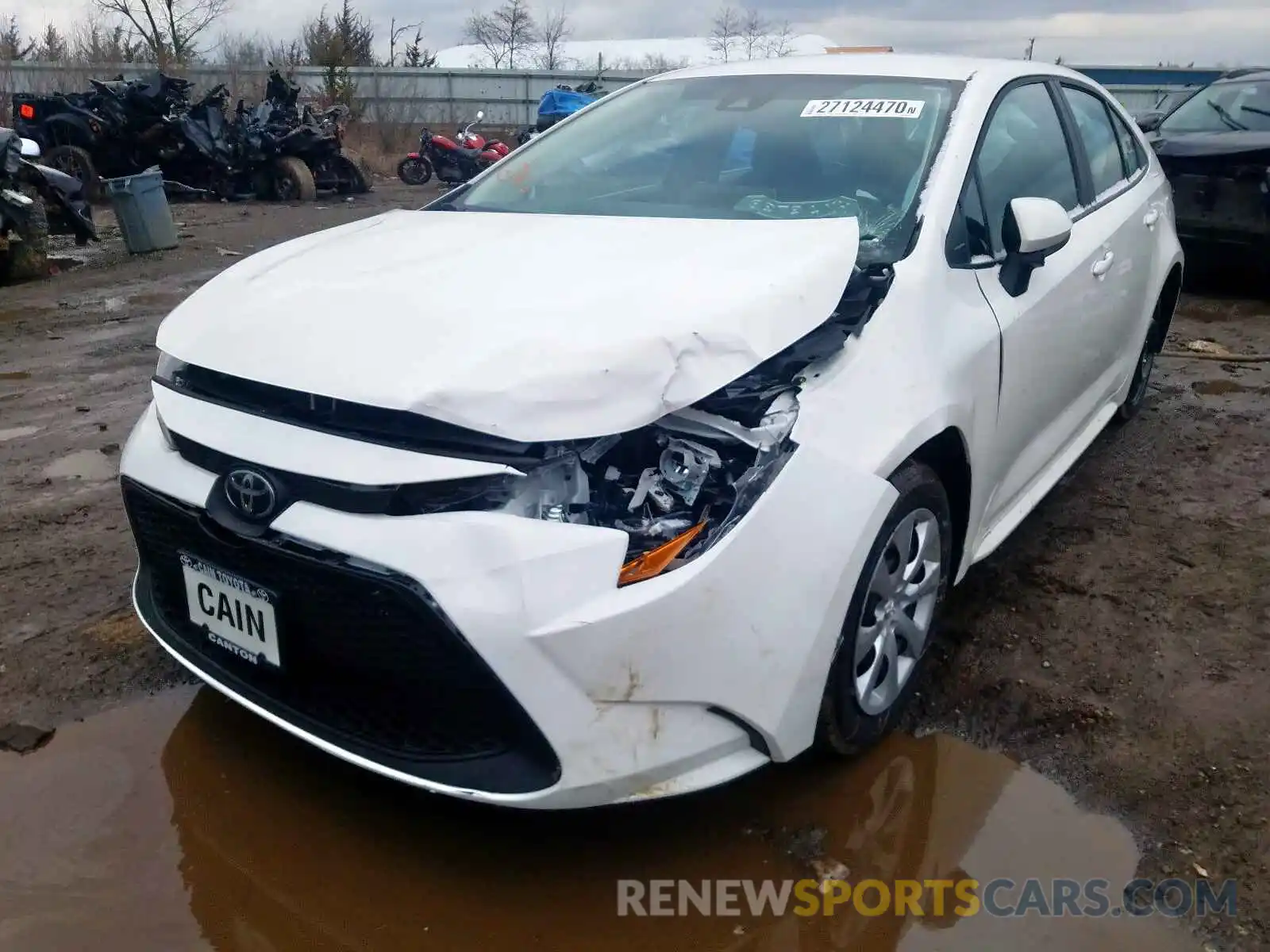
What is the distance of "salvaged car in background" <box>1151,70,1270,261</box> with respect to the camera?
21.9 feet

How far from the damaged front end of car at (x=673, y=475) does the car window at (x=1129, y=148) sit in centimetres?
269

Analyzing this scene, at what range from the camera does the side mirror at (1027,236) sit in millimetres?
2588

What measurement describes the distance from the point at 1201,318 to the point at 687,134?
534 cm

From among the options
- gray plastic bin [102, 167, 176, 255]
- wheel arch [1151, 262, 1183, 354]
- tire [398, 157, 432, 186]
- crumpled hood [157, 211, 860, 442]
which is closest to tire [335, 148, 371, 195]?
tire [398, 157, 432, 186]

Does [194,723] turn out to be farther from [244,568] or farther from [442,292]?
[442,292]

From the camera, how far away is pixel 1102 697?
265 centimetres

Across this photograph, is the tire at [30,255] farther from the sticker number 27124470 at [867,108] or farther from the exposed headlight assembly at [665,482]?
the exposed headlight assembly at [665,482]

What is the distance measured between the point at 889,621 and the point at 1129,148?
2.84m

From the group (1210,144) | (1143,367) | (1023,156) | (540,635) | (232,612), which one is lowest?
(1143,367)

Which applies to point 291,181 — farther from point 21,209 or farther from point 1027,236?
point 1027,236

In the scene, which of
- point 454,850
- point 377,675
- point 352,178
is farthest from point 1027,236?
point 352,178

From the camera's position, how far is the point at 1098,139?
3762mm

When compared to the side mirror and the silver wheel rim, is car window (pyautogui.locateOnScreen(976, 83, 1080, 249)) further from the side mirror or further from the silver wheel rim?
the silver wheel rim

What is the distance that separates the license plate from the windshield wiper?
771 centimetres
